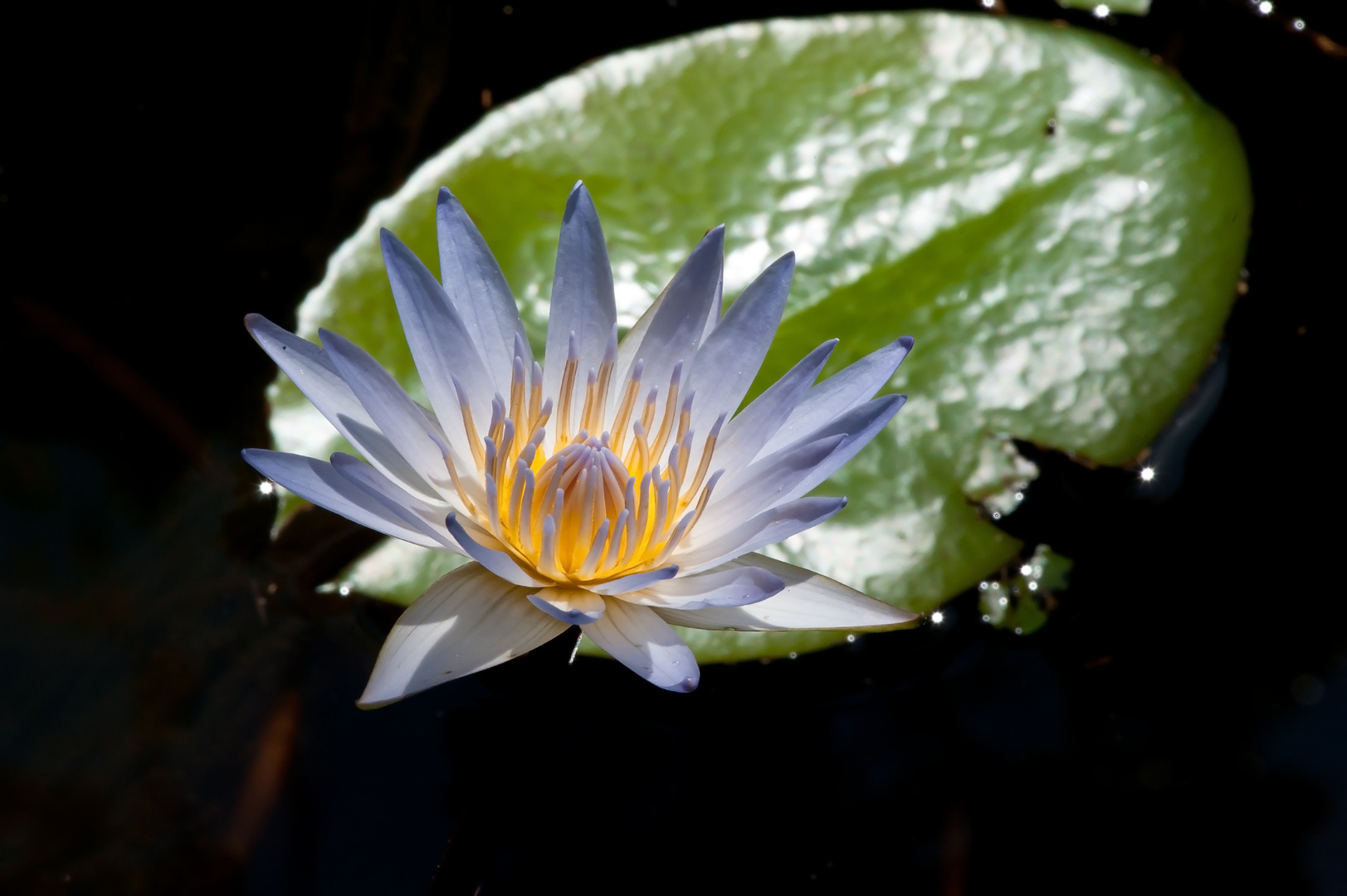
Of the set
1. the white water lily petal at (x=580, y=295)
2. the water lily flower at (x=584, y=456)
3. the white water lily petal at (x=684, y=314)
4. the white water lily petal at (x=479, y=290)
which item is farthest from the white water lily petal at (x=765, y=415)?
the white water lily petal at (x=479, y=290)

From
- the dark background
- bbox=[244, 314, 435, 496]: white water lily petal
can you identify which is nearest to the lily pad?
the dark background

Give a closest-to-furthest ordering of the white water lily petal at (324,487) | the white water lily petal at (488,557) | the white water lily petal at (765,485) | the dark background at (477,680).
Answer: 1. the white water lily petal at (488,557)
2. the white water lily petal at (324,487)
3. the white water lily petal at (765,485)
4. the dark background at (477,680)

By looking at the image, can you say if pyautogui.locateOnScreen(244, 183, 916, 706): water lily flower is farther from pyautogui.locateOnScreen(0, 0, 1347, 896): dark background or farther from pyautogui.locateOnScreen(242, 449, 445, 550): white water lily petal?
pyautogui.locateOnScreen(0, 0, 1347, 896): dark background

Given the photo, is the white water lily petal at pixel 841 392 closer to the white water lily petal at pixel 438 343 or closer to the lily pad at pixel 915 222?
the lily pad at pixel 915 222

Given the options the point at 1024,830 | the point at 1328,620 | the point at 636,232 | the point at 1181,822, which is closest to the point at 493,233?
the point at 636,232

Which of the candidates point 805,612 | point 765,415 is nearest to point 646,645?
point 805,612

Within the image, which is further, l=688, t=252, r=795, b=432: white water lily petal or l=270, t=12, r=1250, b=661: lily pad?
l=270, t=12, r=1250, b=661: lily pad

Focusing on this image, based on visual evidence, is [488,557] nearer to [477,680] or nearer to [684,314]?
[684,314]
